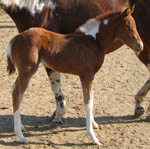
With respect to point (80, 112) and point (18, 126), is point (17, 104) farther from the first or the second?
point (80, 112)

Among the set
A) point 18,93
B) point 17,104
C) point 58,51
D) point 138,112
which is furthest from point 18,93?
point 138,112

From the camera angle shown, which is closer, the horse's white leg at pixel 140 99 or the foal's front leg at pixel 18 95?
the foal's front leg at pixel 18 95

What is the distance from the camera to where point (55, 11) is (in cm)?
416

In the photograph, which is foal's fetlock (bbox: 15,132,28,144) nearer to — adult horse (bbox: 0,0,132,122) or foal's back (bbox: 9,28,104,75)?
foal's back (bbox: 9,28,104,75)

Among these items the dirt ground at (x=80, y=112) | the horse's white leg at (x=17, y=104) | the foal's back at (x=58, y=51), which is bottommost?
the dirt ground at (x=80, y=112)

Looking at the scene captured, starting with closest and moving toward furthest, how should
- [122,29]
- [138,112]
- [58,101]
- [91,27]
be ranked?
[122,29], [91,27], [58,101], [138,112]

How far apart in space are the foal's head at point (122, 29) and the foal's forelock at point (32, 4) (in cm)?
85

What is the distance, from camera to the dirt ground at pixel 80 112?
151 inches

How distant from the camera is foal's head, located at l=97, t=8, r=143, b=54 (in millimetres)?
3567

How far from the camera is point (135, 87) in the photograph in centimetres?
539

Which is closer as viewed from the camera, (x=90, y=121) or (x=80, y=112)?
(x=90, y=121)

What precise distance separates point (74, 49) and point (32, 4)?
0.91 metres

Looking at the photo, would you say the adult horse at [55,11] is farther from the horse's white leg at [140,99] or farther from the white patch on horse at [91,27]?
the horse's white leg at [140,99]

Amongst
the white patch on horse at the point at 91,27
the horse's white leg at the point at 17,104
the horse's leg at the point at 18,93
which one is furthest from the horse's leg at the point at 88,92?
the horse's white leg at the point at 17,104
